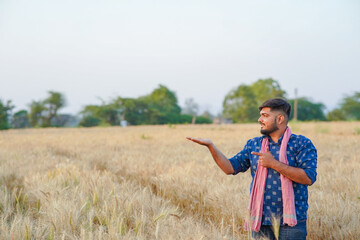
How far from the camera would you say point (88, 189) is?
3729 mm

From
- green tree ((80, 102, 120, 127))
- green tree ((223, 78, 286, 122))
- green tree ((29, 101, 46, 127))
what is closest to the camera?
green tree ((29, 101, 46, 127))

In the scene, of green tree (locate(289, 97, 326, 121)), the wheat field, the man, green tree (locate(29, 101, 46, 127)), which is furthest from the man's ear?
green tree (locate(289, 97, 326, 121))

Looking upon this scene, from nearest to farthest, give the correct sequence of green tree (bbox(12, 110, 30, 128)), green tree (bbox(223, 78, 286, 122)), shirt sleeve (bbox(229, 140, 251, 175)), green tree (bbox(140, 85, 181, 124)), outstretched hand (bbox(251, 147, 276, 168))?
1. outstretched hand (bbox(251, 147, 276, 168))
2. shirt sleeve (bbox(229, 140, 251, 175))
3. green tree (bbox(12, 110, 30, 128))
4. green tree (bbox(140, 85, 181, 124))
5. green tree (bbox(223, 78, 286, 122))

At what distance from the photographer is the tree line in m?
42.4

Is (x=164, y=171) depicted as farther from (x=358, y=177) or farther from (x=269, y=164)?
(x=269, y=164)

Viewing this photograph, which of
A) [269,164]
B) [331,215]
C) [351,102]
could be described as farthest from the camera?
[351,102]

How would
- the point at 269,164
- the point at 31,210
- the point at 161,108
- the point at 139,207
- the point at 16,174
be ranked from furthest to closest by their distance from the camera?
1. the point at 161,108
2. the point at 16,174
3. the point at 31,210
4. the point at 139,207
5. the point at 269,164

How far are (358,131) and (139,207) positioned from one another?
1322cm

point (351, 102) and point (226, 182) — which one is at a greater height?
point (351, 102)

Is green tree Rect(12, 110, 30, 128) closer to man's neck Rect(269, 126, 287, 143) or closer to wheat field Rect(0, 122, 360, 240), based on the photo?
wheat field Rect(0, 122, 360, 240)

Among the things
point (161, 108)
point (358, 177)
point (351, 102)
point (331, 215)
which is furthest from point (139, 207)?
point (351, 102)

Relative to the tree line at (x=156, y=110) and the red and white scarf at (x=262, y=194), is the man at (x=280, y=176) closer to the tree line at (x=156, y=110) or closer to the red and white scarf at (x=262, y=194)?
the red and white scarf at (x=262, y=194)

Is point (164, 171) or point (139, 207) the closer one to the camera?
point (139, 207)

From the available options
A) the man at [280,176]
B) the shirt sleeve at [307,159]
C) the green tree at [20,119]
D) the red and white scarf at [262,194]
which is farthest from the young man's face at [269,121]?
the green tree at [20,119]
